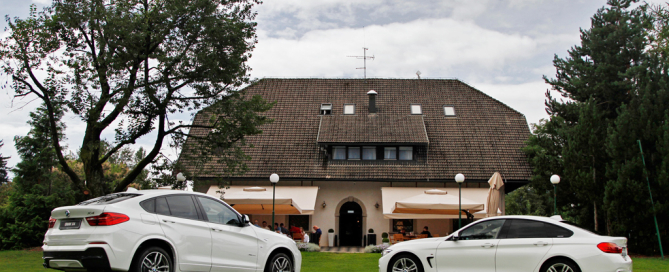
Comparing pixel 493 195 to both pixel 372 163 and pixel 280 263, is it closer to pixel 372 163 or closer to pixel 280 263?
pixel 372 163

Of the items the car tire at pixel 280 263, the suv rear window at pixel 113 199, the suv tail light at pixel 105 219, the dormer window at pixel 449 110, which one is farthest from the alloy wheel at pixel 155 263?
the dormer window at pixel 449 110

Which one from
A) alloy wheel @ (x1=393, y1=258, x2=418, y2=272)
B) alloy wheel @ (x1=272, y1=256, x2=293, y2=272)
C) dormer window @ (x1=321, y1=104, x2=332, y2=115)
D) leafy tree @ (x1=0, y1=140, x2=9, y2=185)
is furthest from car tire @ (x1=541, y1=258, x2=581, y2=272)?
leafy tree @ (x1=0, y1=140, x2=9, y2=185)

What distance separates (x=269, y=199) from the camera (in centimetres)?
2347

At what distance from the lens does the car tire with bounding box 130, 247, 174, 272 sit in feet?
25.7

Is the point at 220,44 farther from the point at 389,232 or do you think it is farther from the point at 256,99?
the point at 389,232

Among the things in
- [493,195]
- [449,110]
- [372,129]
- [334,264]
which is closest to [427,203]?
[493,195]

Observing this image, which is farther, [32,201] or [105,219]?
[32,201]

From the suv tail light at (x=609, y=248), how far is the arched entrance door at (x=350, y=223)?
61.9 ft

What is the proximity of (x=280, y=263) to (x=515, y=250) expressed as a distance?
4.29 metres

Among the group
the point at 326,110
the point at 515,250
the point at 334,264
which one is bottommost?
the point at 334,264

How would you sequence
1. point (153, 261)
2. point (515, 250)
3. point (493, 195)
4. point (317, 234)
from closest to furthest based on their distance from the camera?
1. point (153, 261)
2. point (515, 250)
3. point (493, 195)
4. point (317, 234)

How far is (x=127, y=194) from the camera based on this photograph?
876 centimetres

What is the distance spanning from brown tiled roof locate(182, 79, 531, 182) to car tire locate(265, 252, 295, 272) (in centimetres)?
1660

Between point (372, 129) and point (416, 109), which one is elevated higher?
point (416, 109)
